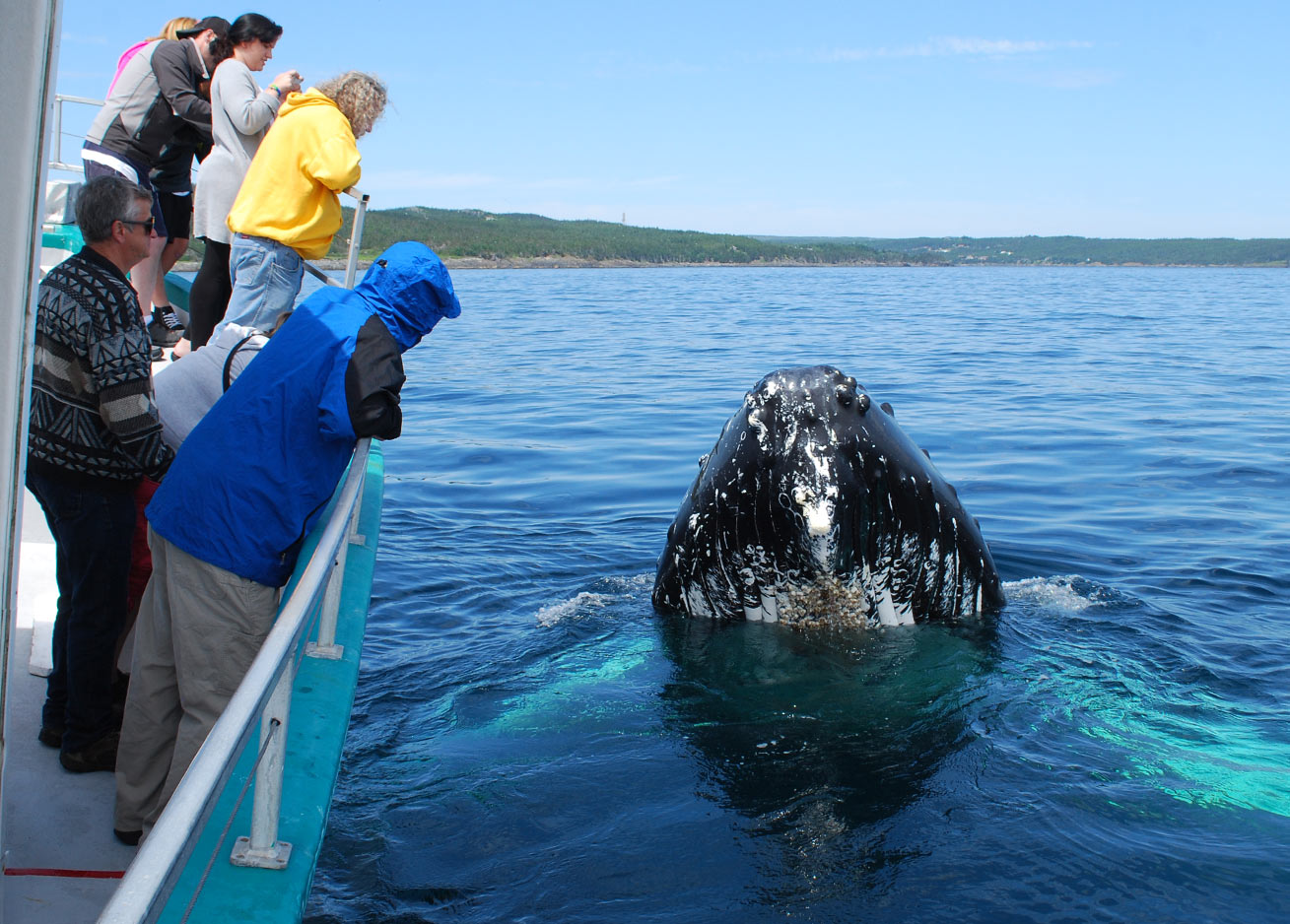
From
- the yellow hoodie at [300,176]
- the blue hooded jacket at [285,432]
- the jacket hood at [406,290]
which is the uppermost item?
the yellow hoodie at [300,176]

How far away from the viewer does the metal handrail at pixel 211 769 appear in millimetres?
1462

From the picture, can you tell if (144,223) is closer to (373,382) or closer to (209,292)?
(373,382)

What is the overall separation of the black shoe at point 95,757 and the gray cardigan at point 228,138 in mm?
3643

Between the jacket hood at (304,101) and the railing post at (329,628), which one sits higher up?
the jacket hood at (304,101)

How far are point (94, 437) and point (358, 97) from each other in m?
3.00

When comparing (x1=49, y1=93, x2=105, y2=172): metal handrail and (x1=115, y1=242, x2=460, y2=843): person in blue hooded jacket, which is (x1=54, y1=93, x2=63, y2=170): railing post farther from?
(x1=115, y1=242, x2=460, y2=843): person in blue hooded jacket

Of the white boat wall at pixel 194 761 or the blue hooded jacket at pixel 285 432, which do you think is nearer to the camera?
the white boat wall at pixel 194 761

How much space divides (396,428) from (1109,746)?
→ 11.0 ft

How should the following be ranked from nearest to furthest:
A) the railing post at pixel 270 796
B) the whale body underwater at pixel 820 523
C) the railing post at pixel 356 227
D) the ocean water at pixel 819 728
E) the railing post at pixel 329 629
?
the railing post at pixel 270 796
the ocean water at pixel 819 728
the railing post at pixel 329 629
the whale body underwater at pixel 820 523
the railing post at pixel 356 227

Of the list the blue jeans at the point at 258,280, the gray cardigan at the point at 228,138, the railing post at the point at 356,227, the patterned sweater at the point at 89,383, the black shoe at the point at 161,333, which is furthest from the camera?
the black shoe at the point at 161,333

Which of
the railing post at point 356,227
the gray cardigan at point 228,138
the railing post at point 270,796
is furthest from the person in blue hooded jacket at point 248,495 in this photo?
the gray cardigan at point 228,138

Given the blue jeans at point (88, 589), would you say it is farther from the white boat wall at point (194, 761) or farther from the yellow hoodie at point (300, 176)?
the yellow hoodie at point (300, 176)

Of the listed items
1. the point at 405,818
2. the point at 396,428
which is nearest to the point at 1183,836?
the point at 405,818

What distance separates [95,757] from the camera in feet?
12.4
